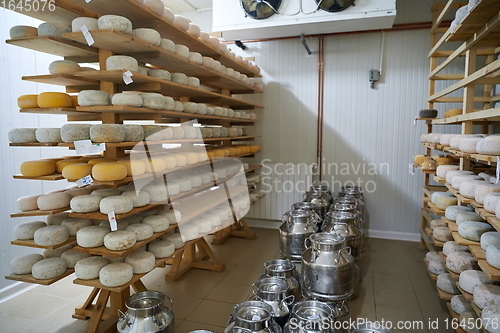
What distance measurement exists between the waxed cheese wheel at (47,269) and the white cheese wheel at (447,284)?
319 centimetres

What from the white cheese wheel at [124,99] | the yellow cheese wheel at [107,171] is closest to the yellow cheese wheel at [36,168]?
the yellow cheese wheel at [107,171]

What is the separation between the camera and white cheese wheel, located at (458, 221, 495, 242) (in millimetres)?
2418

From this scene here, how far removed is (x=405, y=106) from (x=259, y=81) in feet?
7.33

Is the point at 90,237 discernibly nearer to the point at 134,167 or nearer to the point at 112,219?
the point at 112,219

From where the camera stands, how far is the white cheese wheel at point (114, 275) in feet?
7.83

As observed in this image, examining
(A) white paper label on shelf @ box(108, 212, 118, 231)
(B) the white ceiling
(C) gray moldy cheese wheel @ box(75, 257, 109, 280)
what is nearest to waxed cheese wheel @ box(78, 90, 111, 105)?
(A) white paper label on shelf @ box(108, 212, 118, 231)

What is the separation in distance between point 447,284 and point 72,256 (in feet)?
10.4

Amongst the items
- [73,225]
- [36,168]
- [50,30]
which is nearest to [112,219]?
[73,225]

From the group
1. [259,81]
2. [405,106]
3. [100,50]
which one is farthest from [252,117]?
[100,50]

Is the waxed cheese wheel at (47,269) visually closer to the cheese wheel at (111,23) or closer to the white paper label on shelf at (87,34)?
the white paper label on shelf at (87,34)

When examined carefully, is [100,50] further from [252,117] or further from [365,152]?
[365,152]

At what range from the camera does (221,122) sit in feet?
15.5

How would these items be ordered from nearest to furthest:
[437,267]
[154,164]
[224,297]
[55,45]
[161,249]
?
[55,45] → [154,164] → [161,249] → [437,267] → [224,297]

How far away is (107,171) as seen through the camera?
236 cm
